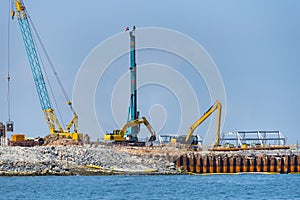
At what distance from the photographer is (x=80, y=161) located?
99.7m

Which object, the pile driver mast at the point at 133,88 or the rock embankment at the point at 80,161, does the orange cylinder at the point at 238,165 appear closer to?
the rock embankment at the point at 80,161

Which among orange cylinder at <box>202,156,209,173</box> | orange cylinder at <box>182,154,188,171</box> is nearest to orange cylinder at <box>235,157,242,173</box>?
orange cylinder at <box>202,156,209,173</box>

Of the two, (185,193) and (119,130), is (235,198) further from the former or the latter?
(119,130)

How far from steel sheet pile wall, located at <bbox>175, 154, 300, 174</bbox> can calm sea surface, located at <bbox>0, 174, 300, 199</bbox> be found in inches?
252

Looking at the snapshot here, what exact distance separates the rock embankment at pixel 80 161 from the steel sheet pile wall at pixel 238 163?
2521 mm

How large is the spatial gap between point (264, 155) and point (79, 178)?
25219 millimetres

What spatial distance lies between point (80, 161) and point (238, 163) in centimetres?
1828

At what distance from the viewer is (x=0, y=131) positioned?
129375 mm

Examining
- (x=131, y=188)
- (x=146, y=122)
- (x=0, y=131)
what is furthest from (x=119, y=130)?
(x=131, y=188)

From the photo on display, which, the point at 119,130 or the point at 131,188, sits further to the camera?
the point at 119,130

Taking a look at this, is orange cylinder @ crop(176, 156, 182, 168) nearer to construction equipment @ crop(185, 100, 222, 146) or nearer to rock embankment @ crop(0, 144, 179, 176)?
rock embankment @ crop(0, 144, 179, 176)

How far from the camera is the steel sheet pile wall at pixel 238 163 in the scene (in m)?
103

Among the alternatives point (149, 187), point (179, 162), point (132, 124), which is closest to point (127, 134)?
point (132, 124)

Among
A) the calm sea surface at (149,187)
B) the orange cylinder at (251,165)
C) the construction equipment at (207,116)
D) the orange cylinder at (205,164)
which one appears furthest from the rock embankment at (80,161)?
the construction equipment at (207,116)
